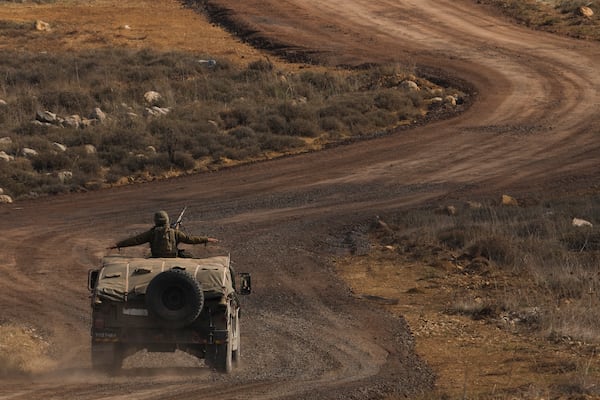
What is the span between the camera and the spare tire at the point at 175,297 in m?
13.2

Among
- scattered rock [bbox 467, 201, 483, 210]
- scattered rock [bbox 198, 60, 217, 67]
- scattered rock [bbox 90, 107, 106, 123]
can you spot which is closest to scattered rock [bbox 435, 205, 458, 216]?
scattered rock [bbox 467, 201, 483, 210]

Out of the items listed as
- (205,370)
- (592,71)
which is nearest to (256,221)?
(205,370)

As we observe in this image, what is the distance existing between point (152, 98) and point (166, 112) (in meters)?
2.03

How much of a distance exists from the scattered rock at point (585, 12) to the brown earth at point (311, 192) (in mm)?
3390

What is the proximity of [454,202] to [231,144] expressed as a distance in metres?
8.26

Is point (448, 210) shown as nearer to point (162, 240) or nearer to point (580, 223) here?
point (580, 223)

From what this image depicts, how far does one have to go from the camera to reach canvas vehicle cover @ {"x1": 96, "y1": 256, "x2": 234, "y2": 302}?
13461mm

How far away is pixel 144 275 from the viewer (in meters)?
13.7

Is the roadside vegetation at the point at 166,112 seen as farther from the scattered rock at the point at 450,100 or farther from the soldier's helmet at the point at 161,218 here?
the soldier's helmet at the point at 161,218

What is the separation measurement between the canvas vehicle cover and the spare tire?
276mm

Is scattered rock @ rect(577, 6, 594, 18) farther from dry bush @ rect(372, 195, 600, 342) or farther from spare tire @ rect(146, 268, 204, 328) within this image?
spare tire @ rect(146, 268, 204, 328)

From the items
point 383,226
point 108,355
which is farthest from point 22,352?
point 383,226

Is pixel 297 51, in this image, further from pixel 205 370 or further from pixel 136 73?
pixel 205 370

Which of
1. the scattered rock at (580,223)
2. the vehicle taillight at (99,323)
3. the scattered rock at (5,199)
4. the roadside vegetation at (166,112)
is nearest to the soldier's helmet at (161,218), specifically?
the vehicle taillight at (99,323)
